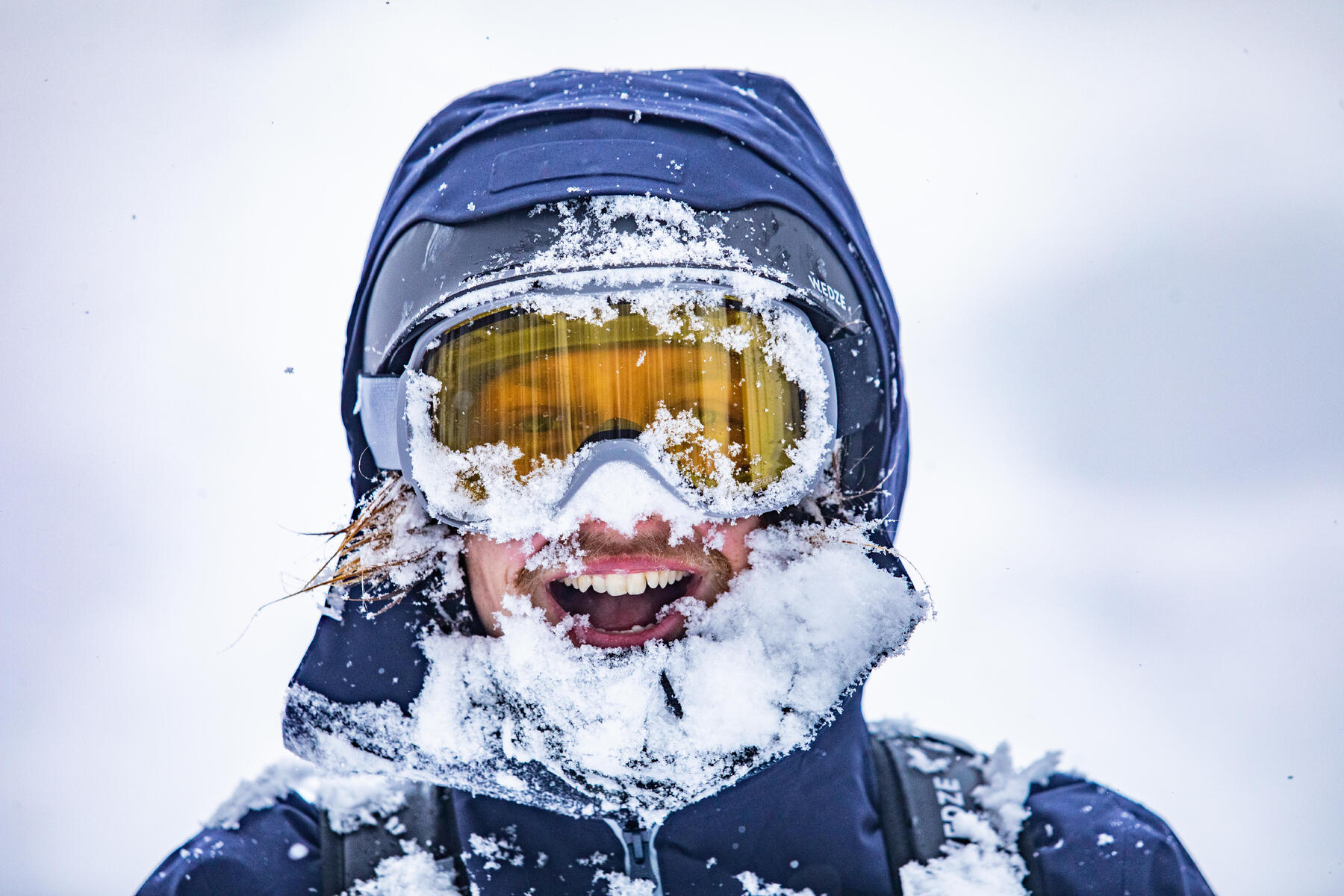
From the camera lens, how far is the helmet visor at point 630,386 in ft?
5.42

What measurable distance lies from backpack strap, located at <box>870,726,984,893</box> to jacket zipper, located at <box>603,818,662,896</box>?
478 mm

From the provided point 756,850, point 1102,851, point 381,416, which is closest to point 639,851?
point 756,850

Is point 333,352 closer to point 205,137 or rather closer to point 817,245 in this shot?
point 205,137

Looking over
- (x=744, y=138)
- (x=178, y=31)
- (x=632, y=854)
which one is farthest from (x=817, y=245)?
(x=178, y=31)

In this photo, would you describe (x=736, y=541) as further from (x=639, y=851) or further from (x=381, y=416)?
(x=381, y=416)

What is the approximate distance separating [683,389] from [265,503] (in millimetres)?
2319

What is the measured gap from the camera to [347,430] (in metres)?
2.06

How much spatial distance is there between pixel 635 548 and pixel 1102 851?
1.11m

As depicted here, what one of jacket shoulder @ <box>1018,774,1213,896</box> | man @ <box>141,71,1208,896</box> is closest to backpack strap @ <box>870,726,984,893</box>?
man @ <box>141,71,1208,896</box>

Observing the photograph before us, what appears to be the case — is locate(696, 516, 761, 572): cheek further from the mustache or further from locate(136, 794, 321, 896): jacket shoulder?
locate(136, 794, 321, 896): jacket shoulder

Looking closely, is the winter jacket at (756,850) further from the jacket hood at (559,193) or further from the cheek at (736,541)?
the cheek at (736,541)

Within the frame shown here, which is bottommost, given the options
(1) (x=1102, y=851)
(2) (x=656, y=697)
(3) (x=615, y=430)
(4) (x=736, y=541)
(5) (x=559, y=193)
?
(1) (x=1102, y=851)

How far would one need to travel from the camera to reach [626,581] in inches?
73.3

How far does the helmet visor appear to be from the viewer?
1.65 metres
